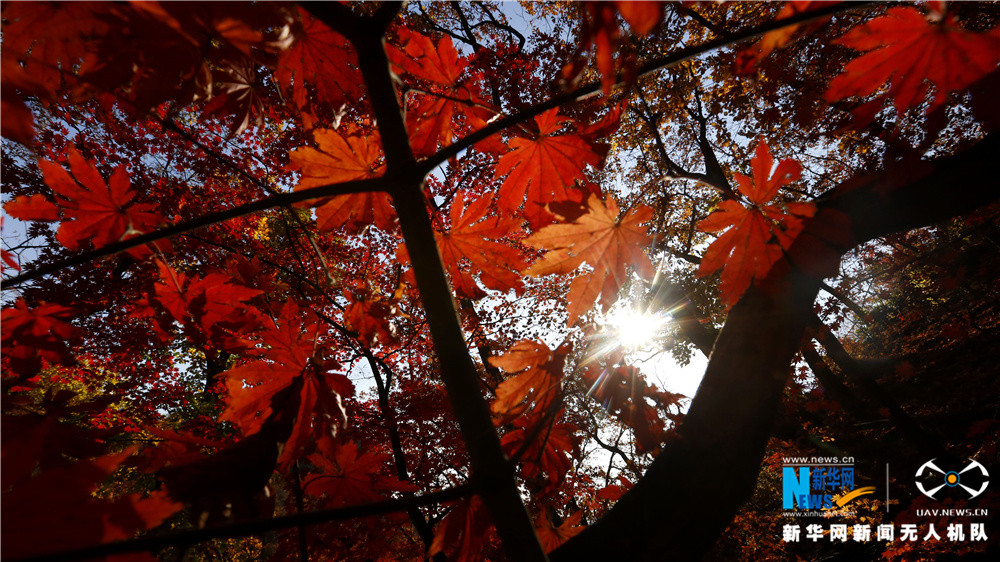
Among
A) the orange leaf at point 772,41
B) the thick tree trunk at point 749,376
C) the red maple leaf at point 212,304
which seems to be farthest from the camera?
the red maple leaf at point 212,304

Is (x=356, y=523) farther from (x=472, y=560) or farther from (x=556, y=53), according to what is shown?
(x=556, y=53)

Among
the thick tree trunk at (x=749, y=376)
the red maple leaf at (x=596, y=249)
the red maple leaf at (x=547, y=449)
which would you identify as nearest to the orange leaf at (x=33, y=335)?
the red maple leaf at (x=547, y=449)

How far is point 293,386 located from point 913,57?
74.7 inches

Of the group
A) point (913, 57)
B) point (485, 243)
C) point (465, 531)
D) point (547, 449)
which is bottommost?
point (465, 531)

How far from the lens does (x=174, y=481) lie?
0.67 m

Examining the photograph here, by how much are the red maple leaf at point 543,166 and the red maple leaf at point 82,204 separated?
132 centimetres

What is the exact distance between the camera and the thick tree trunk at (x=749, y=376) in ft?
2.97

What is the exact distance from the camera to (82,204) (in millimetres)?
1401

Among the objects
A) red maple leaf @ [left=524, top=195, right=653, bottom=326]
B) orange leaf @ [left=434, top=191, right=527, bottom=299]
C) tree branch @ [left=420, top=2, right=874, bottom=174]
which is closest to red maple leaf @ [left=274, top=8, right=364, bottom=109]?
orange leaf @ [left=434, top=191, right=527, bottom=299]

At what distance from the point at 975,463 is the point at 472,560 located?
282 inches

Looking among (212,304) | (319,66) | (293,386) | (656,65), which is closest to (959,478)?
(656,65)

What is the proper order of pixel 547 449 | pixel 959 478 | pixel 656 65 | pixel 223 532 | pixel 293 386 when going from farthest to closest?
pixel 959 478
pixel 547 449
pixel 293 386
pixel 656 65
pixel 223 532

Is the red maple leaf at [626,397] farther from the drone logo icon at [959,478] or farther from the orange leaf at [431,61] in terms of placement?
the drone logo icon at [959,478]

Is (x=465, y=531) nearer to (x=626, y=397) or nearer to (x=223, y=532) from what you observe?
(x=626, y=397)
